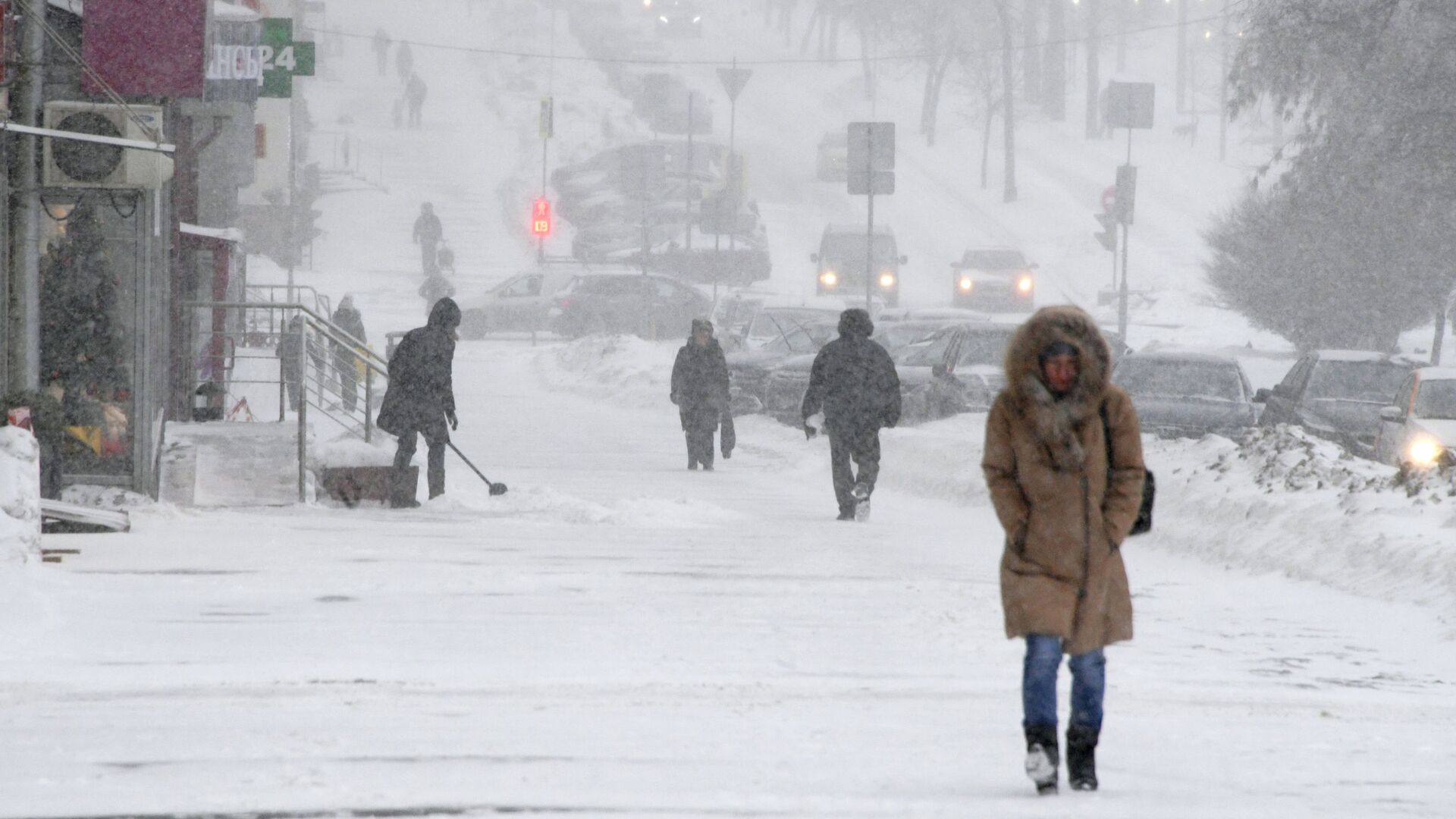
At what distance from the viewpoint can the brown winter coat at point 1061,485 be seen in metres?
5.77

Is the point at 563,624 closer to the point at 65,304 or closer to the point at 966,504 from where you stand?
the point at 65,304

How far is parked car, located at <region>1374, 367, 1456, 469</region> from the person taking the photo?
17.2m

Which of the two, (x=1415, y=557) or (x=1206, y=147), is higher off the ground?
(x=1206, y=147)

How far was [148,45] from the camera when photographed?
44.2ft

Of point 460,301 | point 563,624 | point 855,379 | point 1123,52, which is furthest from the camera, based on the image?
point 1123,52

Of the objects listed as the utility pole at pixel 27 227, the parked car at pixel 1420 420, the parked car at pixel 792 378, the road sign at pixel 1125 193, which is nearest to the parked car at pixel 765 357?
the parked car at pixel 792 378

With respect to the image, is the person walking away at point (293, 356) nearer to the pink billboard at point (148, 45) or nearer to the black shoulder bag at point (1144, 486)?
the pink billboard at point (148, 45)

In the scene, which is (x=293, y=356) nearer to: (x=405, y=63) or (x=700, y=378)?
(x=700, y=378)

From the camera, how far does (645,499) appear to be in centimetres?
1544

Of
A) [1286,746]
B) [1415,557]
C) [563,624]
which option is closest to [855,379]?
[1415,557]

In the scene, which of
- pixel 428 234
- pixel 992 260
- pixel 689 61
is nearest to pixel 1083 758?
pixel 428 234

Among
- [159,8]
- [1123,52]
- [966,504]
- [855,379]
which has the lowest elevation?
[966,504]

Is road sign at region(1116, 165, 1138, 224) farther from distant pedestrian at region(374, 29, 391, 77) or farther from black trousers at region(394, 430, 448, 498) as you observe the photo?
distant pedestrian at region(374, 29, 391, 77)

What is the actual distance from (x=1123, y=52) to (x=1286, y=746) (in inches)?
4177
